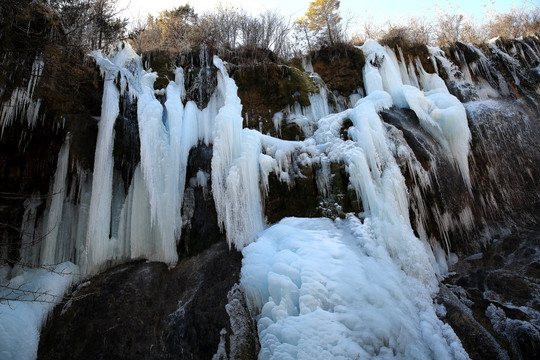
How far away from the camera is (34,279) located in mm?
5809

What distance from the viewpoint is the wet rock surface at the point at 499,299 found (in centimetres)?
384

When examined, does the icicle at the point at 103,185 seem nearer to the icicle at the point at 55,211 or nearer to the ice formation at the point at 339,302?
the icicle at the point at 55,211

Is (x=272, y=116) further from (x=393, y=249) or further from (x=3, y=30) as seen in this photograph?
(x=3, y=30)

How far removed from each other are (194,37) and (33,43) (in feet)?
16.6

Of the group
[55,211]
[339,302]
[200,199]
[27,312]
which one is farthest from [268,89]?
[27,312]

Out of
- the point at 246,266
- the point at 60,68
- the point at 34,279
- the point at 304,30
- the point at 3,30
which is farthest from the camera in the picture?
the point at 304,30

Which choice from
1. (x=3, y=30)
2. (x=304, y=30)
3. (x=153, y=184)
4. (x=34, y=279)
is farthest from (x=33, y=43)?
(x=304, y=30)

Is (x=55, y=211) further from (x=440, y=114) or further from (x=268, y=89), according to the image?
(x=440, y=114)

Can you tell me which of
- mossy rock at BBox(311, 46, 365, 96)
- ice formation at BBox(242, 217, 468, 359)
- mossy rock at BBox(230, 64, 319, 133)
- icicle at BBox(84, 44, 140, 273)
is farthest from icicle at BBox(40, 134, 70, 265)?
mossy rock at BBox(311, 46, 365, 96)

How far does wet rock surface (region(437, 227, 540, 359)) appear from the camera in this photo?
3.84m

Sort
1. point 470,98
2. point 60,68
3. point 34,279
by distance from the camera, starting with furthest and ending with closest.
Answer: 1. point 470,98
2. point 60,68
3. point 34,279

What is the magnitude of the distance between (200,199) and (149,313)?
7.90 ft

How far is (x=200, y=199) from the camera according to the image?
6523 millimetres

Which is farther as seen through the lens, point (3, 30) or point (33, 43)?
point (33, 43)
